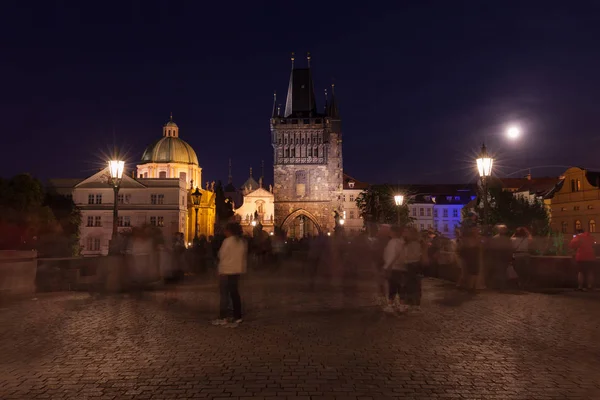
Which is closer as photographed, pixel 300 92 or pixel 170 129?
pixel 300 92

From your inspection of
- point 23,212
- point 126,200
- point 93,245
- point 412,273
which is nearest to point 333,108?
point 126,200

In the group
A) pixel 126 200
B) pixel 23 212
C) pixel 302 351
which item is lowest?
pixel 302 351

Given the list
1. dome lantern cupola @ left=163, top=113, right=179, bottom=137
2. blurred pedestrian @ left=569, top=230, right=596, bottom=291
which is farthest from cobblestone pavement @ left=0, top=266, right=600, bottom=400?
dome lantern cupola @ left=163, top=113, right=179, bottom=137

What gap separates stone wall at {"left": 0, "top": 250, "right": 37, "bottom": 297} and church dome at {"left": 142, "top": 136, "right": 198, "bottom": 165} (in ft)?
256

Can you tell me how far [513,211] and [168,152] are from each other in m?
58.5

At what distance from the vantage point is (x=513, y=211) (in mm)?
59062

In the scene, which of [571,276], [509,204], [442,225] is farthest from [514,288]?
[442,225]

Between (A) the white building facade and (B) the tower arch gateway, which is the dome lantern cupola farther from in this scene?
(B) the tower arch gateway

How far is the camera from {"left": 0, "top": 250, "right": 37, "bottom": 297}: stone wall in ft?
43.1

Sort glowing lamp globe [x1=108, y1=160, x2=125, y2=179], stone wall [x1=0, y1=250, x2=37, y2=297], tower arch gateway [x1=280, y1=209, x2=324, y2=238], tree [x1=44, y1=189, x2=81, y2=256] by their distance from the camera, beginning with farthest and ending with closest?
1. tower arch gateway [x1=280, y1=209, x2=324, y2=238]
2. tree [x1=44, y1=189, x2=81, y2=256]
3. glowing lamp globe [x1=108, y1=160, x2=125, y2=179]
4. stone wall [x1=0, y1=250, x2=37, y2=297]

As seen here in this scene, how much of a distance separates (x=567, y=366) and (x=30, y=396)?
618 centimetres

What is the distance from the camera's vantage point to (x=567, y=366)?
6.32 m

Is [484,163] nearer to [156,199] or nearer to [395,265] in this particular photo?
[395,265]

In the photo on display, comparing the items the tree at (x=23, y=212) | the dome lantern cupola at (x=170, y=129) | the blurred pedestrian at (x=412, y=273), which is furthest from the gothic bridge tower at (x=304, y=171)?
the blurred pedestrian at (x=412, y=273)
